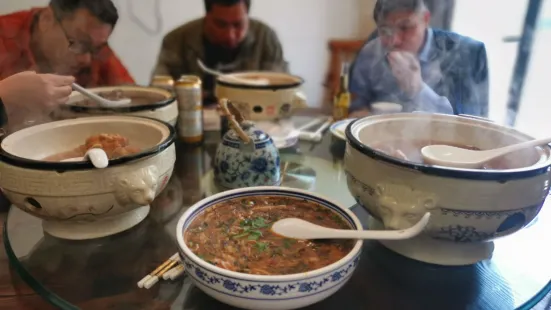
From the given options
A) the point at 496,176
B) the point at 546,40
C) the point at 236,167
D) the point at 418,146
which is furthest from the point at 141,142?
the point at 546,40

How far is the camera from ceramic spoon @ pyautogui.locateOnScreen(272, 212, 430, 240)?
1.99ft

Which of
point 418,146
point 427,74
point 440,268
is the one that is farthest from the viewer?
point 427,74

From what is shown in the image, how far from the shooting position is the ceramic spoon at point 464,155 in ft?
2.27

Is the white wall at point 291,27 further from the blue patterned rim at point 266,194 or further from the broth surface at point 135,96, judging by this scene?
the blue patterned rim at point 266,194

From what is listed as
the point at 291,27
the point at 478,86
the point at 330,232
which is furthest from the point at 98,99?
the point at 291,27

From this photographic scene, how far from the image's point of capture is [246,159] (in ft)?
3.10

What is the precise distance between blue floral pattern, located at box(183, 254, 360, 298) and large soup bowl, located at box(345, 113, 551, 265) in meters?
0.14

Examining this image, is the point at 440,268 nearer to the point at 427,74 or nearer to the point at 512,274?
the point at 512,274

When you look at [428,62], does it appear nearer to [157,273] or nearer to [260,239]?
[260,239]

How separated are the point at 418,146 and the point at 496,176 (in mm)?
259

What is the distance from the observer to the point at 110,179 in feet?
2.33

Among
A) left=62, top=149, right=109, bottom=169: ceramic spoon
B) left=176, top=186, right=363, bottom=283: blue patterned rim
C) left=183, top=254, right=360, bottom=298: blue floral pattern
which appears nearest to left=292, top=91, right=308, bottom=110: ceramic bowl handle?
left=176, top=186, right=363, bottom=283: blue patterned rim

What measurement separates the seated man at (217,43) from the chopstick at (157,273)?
128 cm

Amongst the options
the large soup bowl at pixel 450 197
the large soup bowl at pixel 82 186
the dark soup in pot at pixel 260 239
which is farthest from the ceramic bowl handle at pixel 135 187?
the large soup bowl at pixel 450 197
